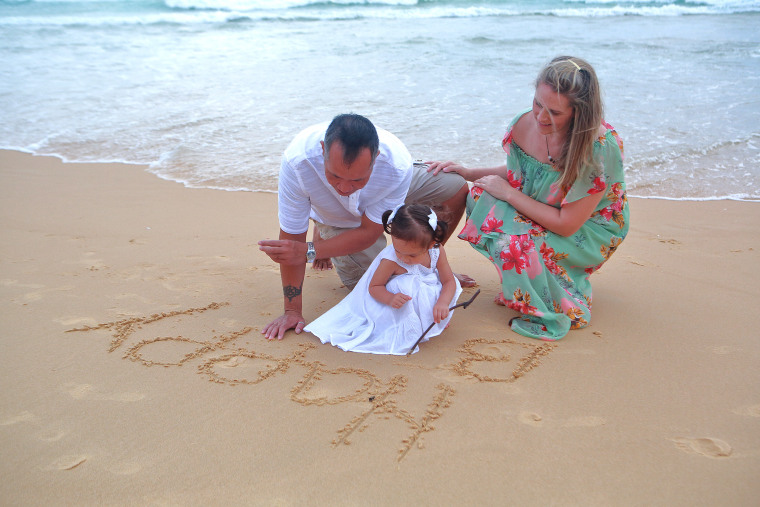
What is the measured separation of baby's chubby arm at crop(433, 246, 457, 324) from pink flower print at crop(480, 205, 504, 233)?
0.97ft

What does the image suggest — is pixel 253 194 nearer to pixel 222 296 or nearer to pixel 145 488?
pixel 222 296

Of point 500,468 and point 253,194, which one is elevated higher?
point 500,468

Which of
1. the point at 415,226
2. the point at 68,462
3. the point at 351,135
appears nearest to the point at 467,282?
the point at 415,226

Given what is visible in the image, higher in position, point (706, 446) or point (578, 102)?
point (578, 102)

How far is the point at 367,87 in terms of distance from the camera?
810 centimetres

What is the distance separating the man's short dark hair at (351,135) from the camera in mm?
2525

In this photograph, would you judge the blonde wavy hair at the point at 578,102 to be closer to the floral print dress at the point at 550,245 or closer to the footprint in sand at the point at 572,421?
the floral print dress at the point at 550,245

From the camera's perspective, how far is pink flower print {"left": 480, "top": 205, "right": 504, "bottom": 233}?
3094mm

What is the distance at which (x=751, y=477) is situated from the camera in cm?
193

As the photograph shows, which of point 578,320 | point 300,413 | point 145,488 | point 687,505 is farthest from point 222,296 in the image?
point 687,505

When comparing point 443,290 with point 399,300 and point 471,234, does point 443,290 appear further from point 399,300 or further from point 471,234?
point 471,234

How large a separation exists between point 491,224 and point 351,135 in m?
0.94

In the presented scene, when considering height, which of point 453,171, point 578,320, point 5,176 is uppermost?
point 453,171

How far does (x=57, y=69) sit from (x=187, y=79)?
213 cm
